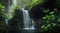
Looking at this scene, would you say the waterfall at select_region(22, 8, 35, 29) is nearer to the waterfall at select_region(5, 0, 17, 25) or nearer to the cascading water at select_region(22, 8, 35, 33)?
the cascading water at select_region(22, 8, 35, 33)

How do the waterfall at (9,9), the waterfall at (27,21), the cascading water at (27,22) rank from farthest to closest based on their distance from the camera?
1. the waterfall at (27,21)
2. the cascading water at (27,22)
3. the waterfall at (9,9)

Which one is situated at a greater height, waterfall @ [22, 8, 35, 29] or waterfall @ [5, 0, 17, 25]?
waterfall @ [5, 0, 17, 25]

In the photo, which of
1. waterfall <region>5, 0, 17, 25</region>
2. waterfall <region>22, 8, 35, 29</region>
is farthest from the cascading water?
waterfall <region>5, 0, 17, 25</region>

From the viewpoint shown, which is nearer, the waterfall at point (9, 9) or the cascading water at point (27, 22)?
the waterfall at point (9, 9)

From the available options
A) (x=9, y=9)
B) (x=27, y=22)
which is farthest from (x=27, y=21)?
(x=9, y=9)

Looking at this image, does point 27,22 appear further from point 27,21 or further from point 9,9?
point 9,9

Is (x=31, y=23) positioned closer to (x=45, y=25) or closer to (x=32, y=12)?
(x=32, y=12)

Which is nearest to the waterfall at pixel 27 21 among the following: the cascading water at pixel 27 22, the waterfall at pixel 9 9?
the cascading water at pixel 27 22

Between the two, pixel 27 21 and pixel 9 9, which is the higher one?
pixel 9 9

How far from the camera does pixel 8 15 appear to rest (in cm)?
1102

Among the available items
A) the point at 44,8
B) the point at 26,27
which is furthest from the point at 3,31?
the point at 44,8

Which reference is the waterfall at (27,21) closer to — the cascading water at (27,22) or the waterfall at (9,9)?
the cascading water at (27,22)

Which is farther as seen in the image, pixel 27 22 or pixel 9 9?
pixel 9 9

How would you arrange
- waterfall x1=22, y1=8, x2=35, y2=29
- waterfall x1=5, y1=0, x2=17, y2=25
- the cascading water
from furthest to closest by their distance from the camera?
waterfall x1=22, y1=8, x2=35, y2=29 → the cascading water → waterfall x1=5, y1=0, x2=17, y2=25
